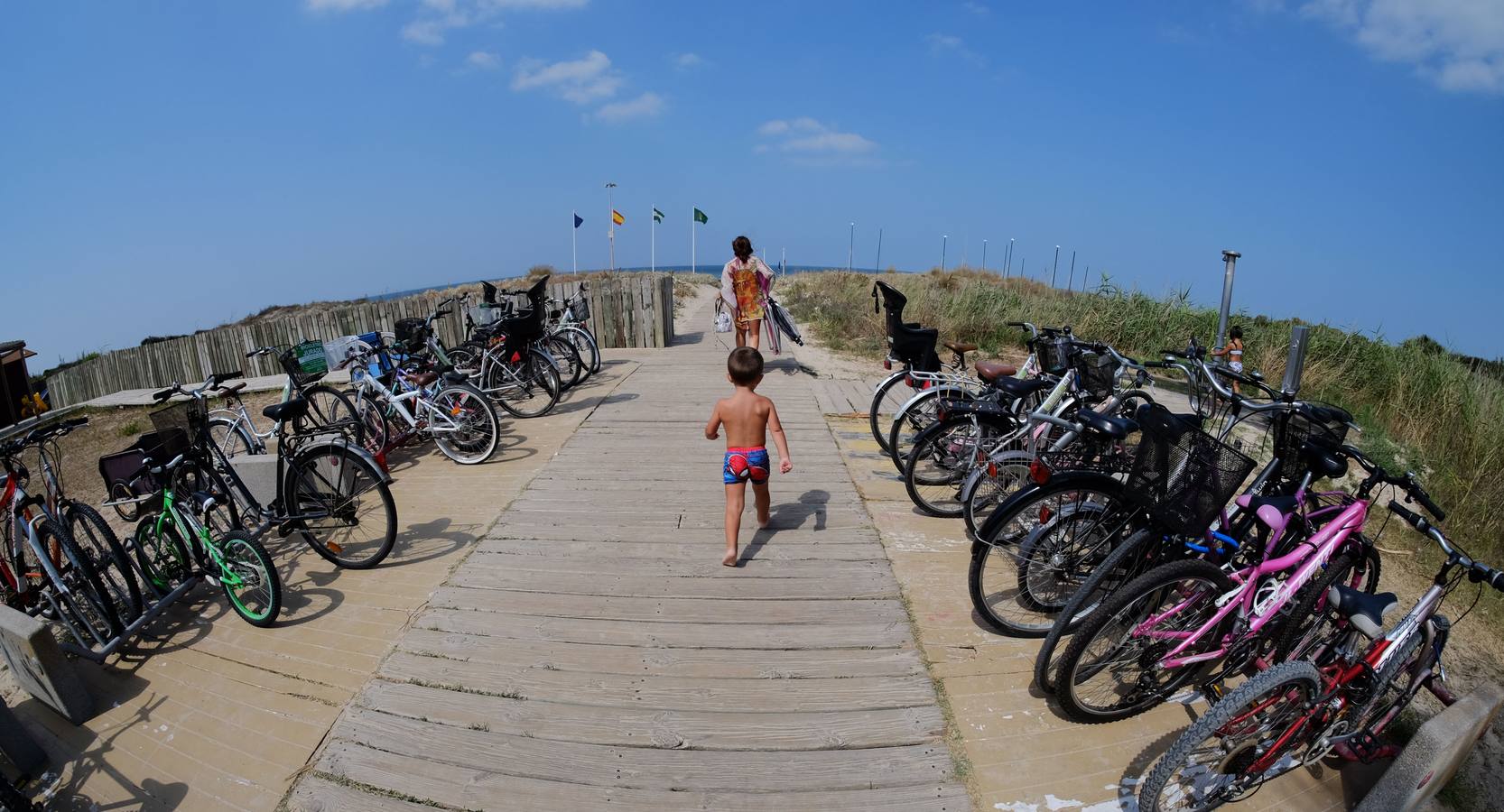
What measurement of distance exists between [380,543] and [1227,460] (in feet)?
14.4

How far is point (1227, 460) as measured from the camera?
261cm

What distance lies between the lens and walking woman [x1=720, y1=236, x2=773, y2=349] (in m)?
8.91

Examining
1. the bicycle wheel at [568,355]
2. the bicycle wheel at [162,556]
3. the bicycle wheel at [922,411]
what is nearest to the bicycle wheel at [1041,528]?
the bicycle wheel at [922,411]

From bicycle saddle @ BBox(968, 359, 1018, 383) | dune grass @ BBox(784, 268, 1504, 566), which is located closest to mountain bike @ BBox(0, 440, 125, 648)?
bicycle saddle @ BBox(968, 359, 1018, 383)

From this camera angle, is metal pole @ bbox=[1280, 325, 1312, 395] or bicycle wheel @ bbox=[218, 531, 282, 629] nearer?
bicycle wheel @ bbox=[218, 531, 282, 629]

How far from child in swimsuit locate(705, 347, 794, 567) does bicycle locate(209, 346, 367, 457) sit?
255cm

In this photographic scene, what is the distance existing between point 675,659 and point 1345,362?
427 inches

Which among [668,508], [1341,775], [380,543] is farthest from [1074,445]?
[380,543]

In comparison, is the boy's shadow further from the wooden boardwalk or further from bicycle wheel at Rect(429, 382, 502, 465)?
bicycle wheel at Rect(429, 382, 502, 465)

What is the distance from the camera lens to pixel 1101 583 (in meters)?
2.85

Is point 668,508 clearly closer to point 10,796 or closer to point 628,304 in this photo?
point 10,796

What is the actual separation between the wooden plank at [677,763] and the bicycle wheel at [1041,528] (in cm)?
89

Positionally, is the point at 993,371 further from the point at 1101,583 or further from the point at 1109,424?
the point at 1101,583

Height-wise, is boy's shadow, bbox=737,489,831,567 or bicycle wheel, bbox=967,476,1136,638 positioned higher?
bicycle wheel, bbox=967,476,1136,638
